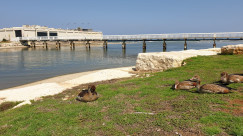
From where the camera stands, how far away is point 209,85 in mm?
7527

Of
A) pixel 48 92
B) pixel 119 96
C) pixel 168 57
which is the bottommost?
pixel 48 92

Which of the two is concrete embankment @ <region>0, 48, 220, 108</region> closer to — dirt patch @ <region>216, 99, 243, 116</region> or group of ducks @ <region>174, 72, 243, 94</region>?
group of ducks @ <region>174, 72, 243, 94</region>

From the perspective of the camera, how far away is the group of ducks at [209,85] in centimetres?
732

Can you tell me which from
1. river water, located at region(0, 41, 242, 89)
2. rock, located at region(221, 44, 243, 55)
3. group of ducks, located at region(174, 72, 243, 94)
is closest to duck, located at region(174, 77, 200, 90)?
group of ducks, located at region(174, 72, 243, 94)

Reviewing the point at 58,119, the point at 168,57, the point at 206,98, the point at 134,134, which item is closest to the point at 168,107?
the point at 206,98

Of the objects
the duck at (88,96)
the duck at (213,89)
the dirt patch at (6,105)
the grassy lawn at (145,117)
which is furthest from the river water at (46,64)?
the duck at (213,89)

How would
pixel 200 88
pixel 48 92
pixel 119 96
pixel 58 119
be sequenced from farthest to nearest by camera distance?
pixel 48 92 < pixel 119 96 < pixel 200 88 < pixel 58 119

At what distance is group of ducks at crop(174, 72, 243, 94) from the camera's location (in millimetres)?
7320

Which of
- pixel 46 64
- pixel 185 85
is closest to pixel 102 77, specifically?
pixel 185 85

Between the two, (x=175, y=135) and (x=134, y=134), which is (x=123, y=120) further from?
(x=175, y=135)

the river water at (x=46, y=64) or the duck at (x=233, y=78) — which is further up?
the duck at (x=233, y=78)

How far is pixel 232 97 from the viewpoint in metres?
6.81

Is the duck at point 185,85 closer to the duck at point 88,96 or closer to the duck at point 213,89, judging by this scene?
the duck at point 213,89

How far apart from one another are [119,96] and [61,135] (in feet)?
11.7
